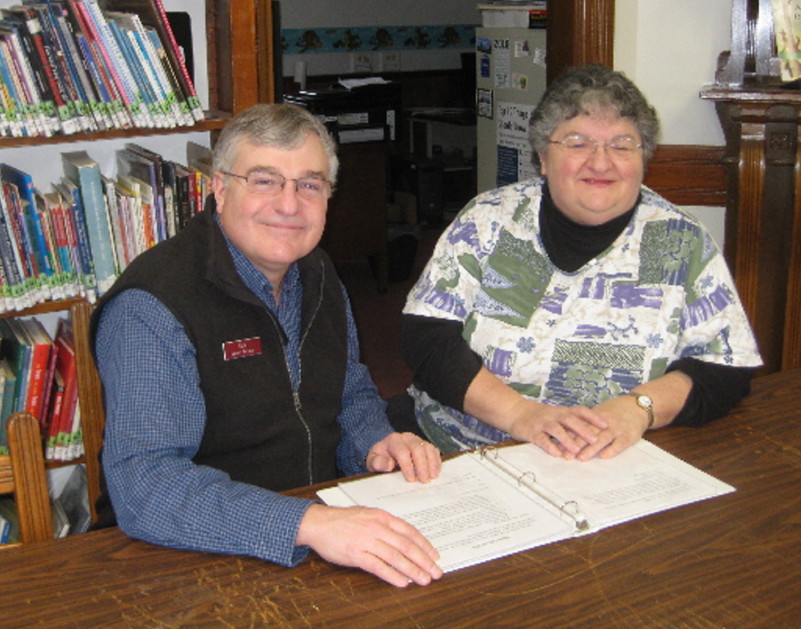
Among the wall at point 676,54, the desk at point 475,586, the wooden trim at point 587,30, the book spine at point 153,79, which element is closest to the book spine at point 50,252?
the book spine at point 153,79

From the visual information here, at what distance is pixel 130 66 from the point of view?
2195 millimetres

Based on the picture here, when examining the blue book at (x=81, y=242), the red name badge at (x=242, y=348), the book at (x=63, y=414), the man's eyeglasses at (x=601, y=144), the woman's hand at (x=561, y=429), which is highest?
the man's eyeglasses at (x=601, y=144)

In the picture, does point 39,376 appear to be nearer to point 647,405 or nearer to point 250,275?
point 250,275

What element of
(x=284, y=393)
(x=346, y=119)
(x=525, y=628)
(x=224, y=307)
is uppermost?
(x=346, y=119)

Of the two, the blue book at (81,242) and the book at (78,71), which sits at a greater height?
the book at (78,71)

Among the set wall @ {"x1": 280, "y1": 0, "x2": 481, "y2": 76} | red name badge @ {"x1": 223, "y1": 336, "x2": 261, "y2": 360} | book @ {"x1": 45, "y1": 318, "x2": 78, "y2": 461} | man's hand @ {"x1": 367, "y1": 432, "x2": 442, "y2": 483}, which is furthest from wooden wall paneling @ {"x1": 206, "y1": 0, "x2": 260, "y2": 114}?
wall @ {"x1": 280, "y1": 0, "x2": 481, "y2": 76}

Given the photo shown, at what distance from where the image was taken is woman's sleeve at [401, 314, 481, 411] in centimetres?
179

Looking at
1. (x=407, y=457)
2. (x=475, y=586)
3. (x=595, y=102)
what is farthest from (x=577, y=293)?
(x=475, y=586)

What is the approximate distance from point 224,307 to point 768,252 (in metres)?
1.98

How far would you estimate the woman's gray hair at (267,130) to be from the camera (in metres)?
1.54

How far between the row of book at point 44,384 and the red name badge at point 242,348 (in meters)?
0.89

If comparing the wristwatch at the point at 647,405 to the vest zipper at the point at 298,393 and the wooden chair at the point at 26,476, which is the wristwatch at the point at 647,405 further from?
the wooden chair at the point at 26,476

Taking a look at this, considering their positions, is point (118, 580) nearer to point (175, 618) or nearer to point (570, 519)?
point (175, 618)

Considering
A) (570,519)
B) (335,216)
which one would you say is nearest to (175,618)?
(570,519)
